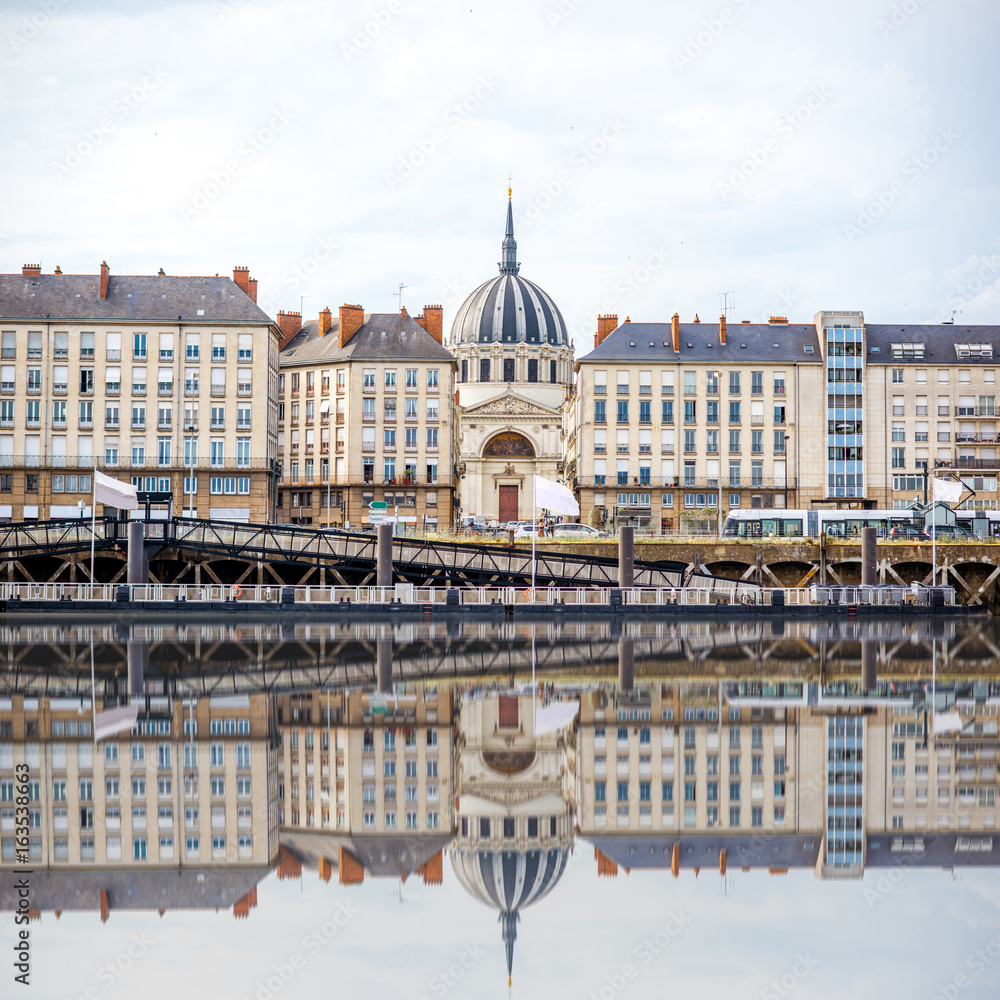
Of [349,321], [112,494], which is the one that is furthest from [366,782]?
[349,321]

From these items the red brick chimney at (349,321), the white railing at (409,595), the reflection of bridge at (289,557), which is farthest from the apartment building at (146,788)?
the red brick chimney at (349,321)

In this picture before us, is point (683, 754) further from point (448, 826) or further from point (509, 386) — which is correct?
point (509, 386)

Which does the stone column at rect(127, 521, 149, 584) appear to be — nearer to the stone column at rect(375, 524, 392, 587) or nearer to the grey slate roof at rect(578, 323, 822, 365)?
the stone column at rect(375, 524, 392, 587)

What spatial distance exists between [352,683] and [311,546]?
31266mm

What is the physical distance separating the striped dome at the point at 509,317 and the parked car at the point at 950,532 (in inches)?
3649

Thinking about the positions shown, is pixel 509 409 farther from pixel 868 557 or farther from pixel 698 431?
pixel 868 557

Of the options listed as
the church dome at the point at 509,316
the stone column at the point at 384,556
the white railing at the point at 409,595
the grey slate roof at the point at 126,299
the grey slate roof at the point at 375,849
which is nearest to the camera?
the grey slate roof at the point at 375,849

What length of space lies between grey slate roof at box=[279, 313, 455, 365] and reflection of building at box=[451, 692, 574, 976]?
58.6 m

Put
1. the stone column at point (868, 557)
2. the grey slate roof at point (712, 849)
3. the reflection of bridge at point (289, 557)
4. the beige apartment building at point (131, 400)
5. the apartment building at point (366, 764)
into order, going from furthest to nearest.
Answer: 1. the beige apartment building at point (131, 400)
2. the stone column at point (868, 557)
3. the reflection of bridge at point (289, 557)
4. the apartment building at point (366, 764)
5. the grey slate roof at point (712, 849)

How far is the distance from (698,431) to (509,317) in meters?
80.9

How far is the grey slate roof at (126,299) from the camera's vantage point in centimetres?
7856

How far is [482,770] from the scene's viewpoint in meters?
22.6

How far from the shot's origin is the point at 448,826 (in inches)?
746

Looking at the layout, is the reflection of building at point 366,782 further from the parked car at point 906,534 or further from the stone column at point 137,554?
the parked car at point 906,534
